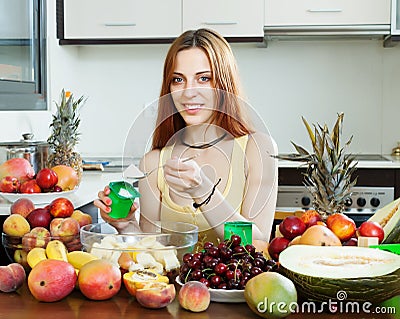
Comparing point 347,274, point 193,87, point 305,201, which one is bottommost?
point 305,201

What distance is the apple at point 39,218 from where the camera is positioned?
1547 millimetres

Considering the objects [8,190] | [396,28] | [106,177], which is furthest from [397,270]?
[396,28]

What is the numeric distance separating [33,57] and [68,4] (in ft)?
1.65

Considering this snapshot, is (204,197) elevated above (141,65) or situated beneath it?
situated beneath

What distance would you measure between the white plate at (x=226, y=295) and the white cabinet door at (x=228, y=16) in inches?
96.0

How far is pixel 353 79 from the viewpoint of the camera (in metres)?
3.80

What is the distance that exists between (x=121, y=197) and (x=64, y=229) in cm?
15

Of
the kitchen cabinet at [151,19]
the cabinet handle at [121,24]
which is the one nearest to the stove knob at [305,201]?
the kitchen cabinet at [151,19]

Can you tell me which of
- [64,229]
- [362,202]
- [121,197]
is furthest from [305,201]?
[64,229]

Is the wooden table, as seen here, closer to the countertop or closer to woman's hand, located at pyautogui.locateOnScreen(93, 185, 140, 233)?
woman's hand, located at pyautogui.locateOnScreen(93, 185, 140, 233)

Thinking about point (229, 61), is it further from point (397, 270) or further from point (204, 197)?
point (397, 270)

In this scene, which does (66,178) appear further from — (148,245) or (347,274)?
(347,274)

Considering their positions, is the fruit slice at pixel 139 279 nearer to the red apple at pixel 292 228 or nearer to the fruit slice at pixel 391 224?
the red apple at pixel 292 228

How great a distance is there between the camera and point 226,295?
48.8 inches
